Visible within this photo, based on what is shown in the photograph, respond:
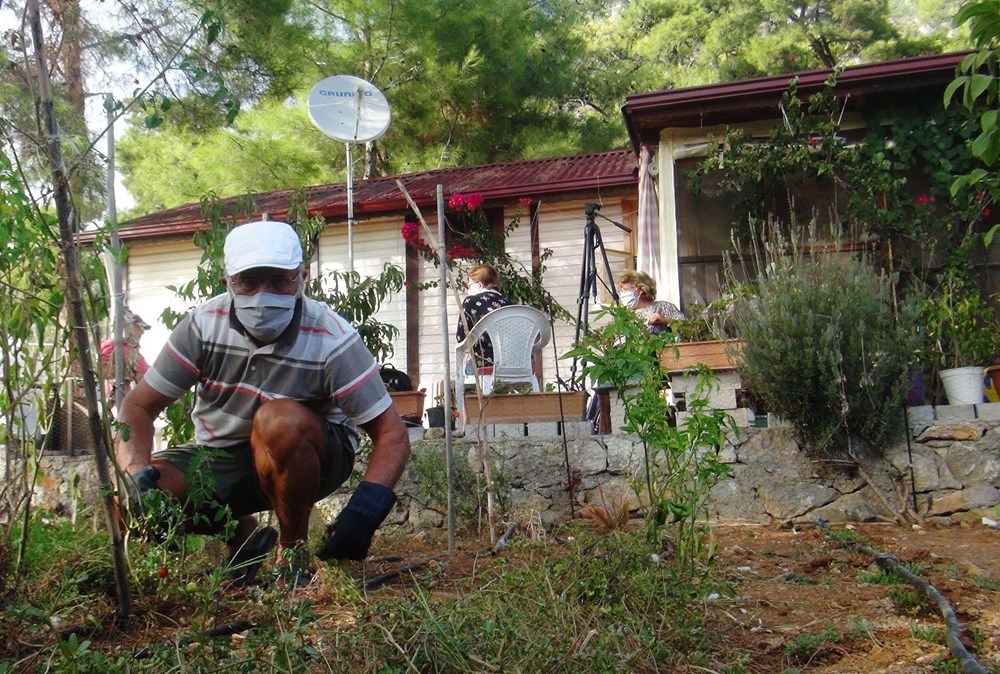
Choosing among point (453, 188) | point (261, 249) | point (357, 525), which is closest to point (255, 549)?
point (357, 525)

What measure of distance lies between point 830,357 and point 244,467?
3327 millimetres

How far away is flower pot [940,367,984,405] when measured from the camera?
6180mm

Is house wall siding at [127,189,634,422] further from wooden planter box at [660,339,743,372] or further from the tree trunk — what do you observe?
the tree trunk

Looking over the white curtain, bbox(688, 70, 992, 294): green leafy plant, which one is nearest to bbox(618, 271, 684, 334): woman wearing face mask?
the white curtain

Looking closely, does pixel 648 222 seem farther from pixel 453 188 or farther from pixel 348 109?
pixel 453 188

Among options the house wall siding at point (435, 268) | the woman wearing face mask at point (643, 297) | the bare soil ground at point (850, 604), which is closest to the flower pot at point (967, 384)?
the bare soil ground at point (850, 604)

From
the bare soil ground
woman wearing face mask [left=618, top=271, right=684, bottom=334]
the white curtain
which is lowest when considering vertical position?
the bare soil ground

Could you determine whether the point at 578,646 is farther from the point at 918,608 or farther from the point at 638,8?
the point at 638,8

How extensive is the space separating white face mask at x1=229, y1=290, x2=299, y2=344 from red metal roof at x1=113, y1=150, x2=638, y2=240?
692cm

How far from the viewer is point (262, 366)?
3.46 metres

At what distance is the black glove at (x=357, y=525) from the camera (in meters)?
2.90

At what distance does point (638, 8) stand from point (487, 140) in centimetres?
715

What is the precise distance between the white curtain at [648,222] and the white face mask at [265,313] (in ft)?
18.3

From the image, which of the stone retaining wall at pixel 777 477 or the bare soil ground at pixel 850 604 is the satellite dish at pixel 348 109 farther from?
the bare soil ground at pixel 850 604
